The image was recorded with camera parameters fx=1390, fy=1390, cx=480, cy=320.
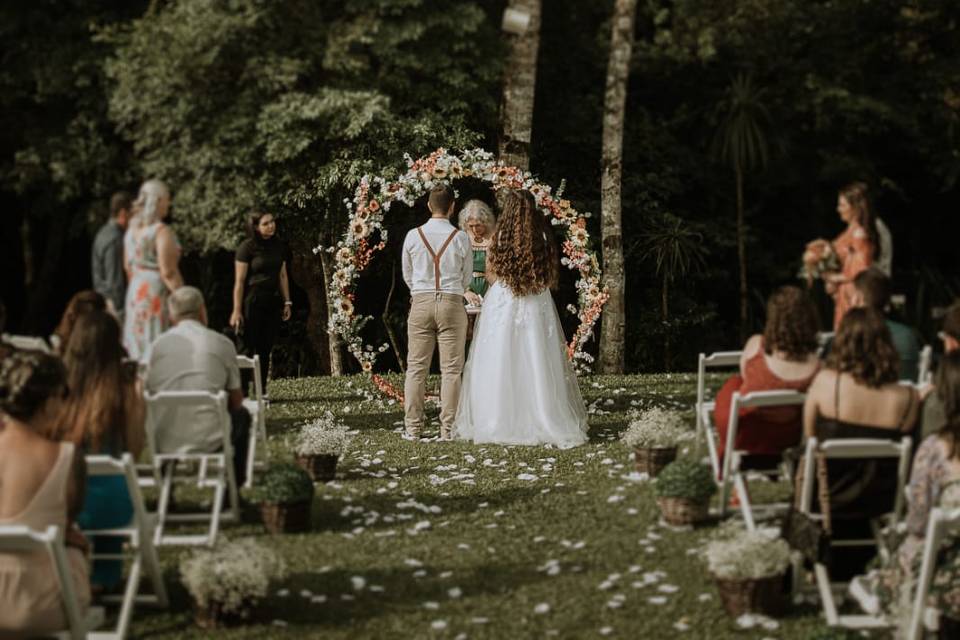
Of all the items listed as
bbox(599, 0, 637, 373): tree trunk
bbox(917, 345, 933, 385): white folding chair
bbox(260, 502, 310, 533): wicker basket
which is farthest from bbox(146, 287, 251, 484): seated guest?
bbox(599, 0, 637, 373): tree trunk

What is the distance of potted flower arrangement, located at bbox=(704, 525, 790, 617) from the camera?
6020mm

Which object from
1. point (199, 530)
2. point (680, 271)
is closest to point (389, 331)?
point (680, 271)

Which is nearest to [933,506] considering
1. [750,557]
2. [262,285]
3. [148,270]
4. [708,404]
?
[750,557]

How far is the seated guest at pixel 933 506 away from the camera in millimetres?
5586

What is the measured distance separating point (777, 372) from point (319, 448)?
264 cm

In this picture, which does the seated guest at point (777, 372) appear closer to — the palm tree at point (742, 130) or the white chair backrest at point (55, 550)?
the white chair backrest at point (55, 550)

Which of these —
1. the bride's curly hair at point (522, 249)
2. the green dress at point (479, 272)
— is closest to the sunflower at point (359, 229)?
the green dress at point (479, 272)

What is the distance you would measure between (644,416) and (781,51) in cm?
1231

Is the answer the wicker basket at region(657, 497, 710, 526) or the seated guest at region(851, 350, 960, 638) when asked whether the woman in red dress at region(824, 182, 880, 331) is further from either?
the wicker basket at region(657, 497, 710, 526)

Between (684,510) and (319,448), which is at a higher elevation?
(319,448)

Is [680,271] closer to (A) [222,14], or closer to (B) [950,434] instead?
(A) [222,14]

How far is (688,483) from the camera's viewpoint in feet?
21.9

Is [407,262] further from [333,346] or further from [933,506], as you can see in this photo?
[933,506]

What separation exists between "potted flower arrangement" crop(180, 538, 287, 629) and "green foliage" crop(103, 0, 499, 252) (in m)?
9.31
